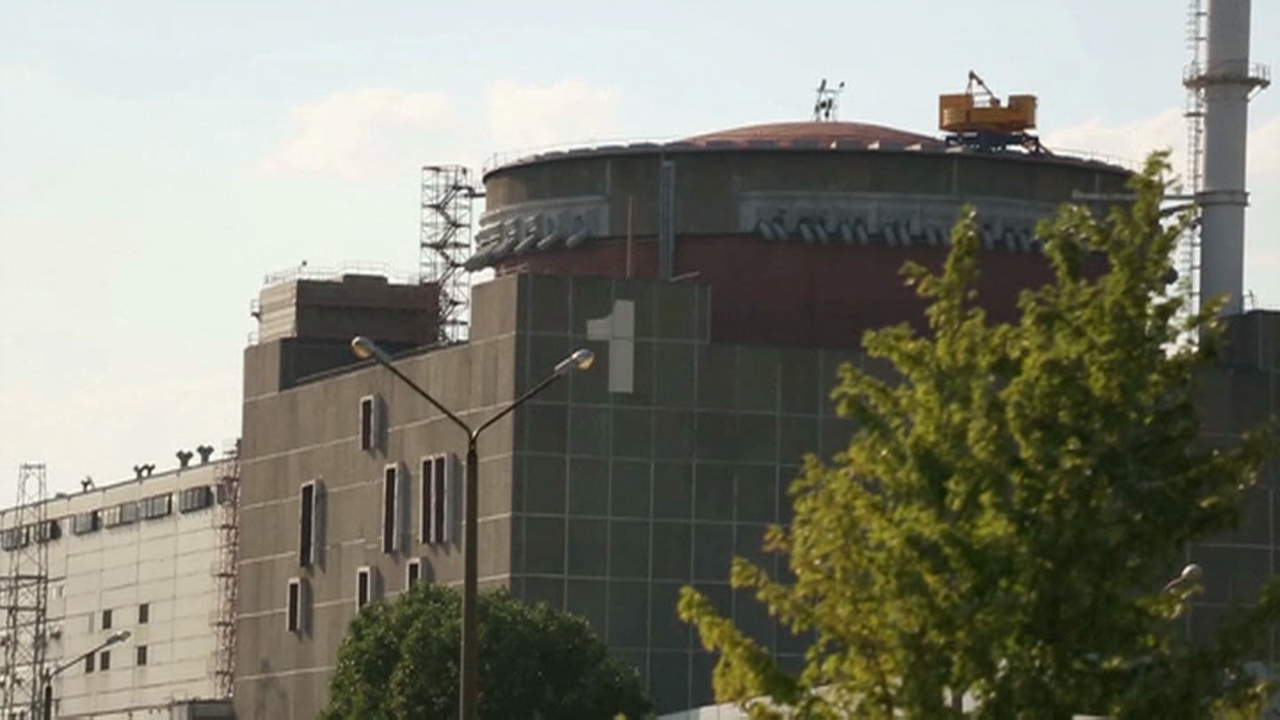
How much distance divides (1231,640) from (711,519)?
75.8m

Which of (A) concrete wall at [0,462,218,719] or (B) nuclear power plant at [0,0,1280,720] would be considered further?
(A) concrete wall at [0,462,218,719]

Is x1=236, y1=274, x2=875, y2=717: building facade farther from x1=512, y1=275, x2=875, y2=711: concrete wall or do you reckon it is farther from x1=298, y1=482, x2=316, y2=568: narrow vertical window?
x1=298, y1=482, x2=316, y2=568: narrow vertical window

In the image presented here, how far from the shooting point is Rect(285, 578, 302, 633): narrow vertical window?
123 meters

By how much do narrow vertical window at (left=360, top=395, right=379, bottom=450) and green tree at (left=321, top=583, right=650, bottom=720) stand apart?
30.3m

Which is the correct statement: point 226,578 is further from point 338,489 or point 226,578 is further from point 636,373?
point 636,373

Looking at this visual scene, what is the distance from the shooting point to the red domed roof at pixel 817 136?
124688mm

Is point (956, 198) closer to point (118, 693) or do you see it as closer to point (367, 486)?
point (367, 486)

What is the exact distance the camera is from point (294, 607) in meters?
124

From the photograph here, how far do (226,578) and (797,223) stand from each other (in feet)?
101

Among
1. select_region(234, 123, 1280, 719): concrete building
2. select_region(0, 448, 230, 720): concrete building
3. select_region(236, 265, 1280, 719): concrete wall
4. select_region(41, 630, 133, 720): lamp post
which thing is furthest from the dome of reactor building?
select_region(0, 448, 230, 720): concrete building

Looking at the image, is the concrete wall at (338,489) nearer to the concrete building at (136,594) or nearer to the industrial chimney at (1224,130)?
the concrete building at (136,594)

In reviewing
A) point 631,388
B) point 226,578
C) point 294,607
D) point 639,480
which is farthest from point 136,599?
point 631,388

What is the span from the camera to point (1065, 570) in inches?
1378

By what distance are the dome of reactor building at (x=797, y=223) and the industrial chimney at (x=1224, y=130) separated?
397 cm
